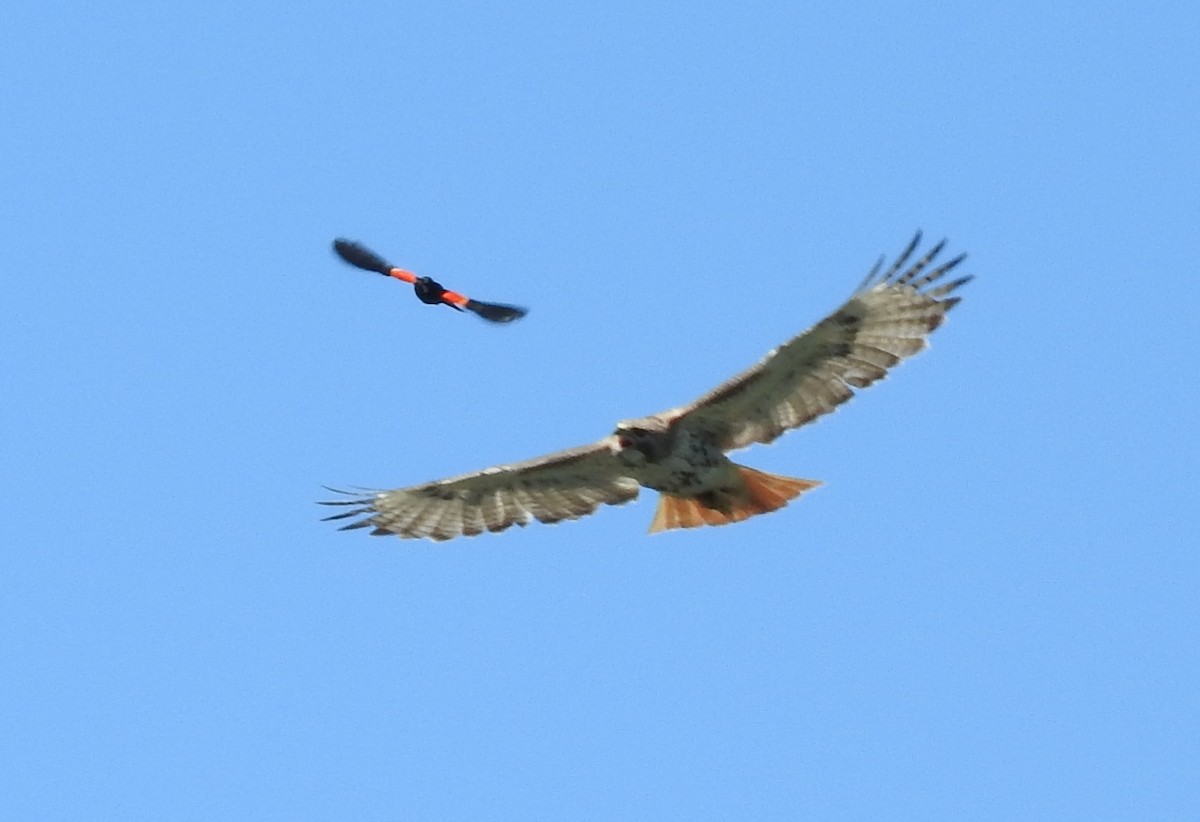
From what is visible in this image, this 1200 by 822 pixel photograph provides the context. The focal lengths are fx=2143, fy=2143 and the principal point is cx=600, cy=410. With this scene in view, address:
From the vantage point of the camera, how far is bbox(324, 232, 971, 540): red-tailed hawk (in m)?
15.4

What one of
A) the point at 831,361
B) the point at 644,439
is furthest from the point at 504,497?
the point at 831,361

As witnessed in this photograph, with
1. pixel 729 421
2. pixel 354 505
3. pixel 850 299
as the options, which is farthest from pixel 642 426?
pixel 354 505

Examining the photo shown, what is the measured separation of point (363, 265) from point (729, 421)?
9.63 ft

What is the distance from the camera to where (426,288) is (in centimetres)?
1474

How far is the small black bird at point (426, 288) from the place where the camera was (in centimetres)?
1390

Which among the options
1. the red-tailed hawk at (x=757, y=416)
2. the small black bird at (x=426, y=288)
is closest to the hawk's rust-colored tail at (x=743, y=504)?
the red-tailed hawk at (x=757, y=416)

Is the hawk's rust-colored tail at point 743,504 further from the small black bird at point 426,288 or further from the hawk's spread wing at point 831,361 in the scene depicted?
the small black bird at point 426,288

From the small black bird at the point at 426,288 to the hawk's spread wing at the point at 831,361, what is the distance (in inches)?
81.2

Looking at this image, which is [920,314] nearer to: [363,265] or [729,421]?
[729,421]

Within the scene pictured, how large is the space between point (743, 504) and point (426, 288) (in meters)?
2.94

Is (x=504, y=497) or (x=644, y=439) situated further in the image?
(x=504, y=497)

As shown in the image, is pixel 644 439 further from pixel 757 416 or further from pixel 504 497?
pixel 504 497

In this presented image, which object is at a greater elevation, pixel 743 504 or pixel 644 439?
pixel 644 439

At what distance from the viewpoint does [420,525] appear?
17141 mm
